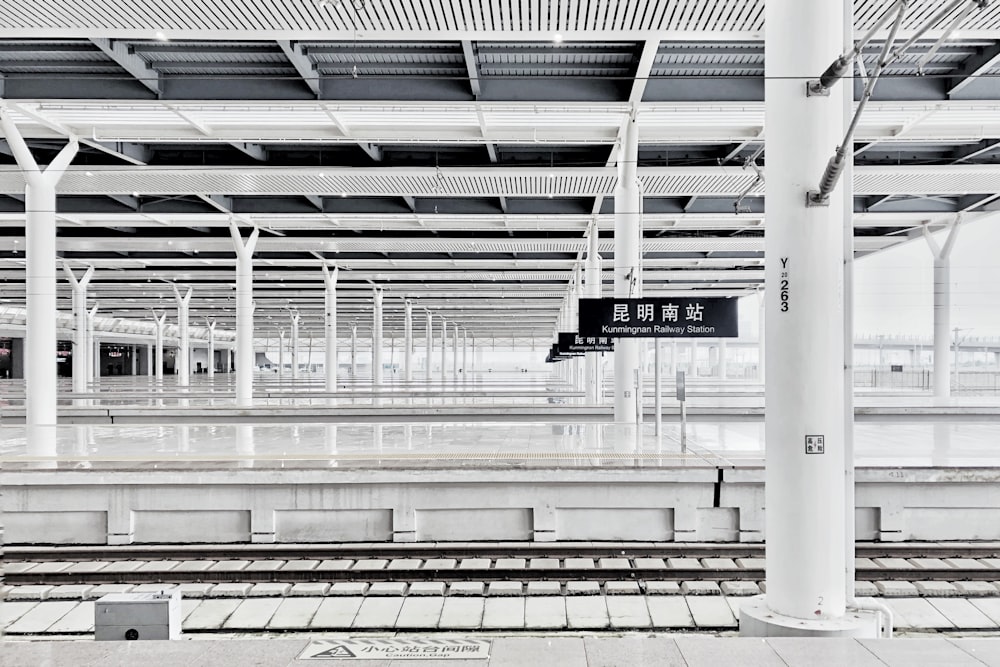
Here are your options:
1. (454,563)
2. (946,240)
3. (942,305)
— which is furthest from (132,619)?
(942,305)

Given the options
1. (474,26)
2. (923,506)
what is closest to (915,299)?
(923,506)

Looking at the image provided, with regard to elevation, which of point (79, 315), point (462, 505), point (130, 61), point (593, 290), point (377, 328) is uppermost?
point (130, 61)

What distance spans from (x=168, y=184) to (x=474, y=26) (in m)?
10.7

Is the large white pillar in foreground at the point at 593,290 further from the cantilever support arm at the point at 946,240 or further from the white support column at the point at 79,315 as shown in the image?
the white support column at the point at 79,315

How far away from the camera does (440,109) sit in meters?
13.1

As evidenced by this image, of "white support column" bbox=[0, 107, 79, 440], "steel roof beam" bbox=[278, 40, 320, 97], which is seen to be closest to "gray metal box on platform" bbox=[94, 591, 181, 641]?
"steel roof beam" bbox=[278, 40, 320, 97]

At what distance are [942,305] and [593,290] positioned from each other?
11.9 metres

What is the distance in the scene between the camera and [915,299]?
75.3ft

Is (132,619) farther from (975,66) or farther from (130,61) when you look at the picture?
(975,66)

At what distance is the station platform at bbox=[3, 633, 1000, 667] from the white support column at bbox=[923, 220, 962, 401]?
22.6 metres

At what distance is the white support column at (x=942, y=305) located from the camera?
24.5 m

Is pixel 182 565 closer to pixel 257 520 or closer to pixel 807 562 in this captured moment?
pixel 257 520

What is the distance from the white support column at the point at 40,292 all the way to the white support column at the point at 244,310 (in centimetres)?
968

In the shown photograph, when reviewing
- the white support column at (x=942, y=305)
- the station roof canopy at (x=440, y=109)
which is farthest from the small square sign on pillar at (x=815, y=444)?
the white support column at (x=942, y=305)
